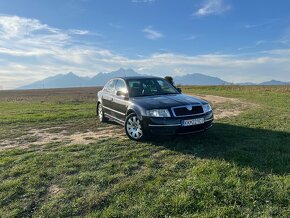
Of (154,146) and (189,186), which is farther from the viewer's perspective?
(154,146)

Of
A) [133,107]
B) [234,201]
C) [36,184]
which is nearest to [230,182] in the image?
[234,201]

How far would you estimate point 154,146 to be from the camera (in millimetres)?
6461

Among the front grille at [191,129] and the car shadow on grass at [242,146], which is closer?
the car shadow on grass at [242,146]

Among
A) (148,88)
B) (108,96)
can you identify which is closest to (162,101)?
(148,88)

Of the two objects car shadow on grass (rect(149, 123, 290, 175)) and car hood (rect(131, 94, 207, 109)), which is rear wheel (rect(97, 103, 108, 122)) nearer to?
car hood (rect(131, 94, 207, 109))

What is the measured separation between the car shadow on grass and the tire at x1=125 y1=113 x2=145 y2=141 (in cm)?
35

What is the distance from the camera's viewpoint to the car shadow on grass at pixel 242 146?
4944 millimetres

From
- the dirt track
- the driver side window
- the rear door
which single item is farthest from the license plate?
the rear door

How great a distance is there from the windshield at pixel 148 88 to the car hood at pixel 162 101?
1.31ft

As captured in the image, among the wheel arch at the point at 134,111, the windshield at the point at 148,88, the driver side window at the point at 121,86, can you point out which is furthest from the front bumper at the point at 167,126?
the driver side window at the point at 121,86

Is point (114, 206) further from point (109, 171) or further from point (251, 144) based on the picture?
point (251, 144)

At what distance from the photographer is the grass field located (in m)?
3.53

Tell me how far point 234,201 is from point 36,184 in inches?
121

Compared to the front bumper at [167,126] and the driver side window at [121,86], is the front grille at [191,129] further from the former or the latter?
the driver side window at [121,86]
